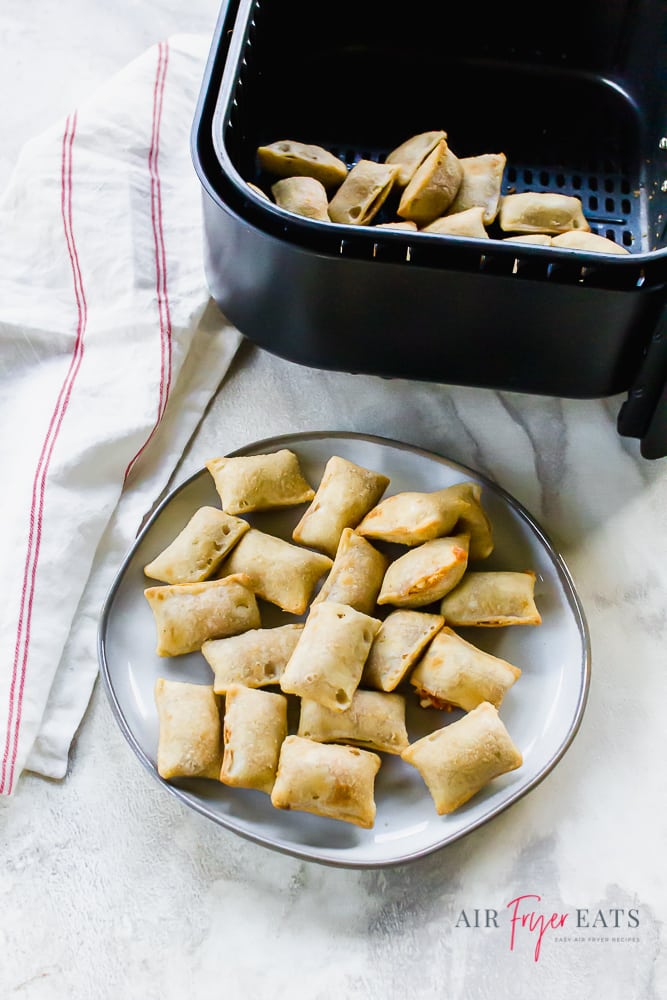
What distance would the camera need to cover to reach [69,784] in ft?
3.05

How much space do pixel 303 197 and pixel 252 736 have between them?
1.63ft

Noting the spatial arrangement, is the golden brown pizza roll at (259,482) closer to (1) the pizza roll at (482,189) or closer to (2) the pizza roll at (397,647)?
(2) the pizza roll at (397,647)

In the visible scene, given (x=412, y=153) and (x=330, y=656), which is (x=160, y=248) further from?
(x=330, y=656)

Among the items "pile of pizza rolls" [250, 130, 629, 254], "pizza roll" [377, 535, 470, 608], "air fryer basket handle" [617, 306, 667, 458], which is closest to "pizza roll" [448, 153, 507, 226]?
"pile of pizza rolls" [250, 130, 629, 254]

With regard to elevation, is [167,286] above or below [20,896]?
above

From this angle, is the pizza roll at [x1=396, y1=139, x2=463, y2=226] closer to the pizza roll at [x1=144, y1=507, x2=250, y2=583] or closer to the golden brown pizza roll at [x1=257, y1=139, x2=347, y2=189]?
the golden brown pizza roll at [x1=257, y1=139, x2=347, y2=189]

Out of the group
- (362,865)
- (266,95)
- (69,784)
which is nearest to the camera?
(362,865)

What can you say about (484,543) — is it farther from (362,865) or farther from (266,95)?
(266,95)

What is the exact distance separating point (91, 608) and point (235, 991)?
367 mm

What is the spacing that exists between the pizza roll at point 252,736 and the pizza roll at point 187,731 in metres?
0.01

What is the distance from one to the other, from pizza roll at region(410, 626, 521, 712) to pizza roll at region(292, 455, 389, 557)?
147 mm

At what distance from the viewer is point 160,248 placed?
3.93 ft

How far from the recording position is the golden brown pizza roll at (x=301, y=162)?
3.47ft

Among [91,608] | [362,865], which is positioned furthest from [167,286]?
[362,865]
